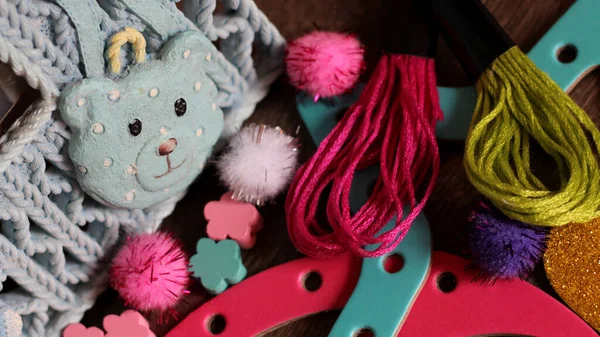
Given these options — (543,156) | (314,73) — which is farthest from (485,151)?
(314,73)

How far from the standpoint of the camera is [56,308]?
81cm

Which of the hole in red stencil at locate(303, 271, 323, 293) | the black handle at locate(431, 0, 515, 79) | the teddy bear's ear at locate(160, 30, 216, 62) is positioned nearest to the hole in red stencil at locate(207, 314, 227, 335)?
the hole in red stencil at locate(303, 271, 323, 293)

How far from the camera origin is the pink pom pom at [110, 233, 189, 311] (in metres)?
0.79

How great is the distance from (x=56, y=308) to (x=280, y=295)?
27cm

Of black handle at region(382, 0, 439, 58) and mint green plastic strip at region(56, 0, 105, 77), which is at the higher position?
black handle at region(382, 0, 439, 58)

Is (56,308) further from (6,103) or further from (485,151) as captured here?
(485,151)

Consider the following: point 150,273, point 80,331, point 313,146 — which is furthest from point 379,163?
point 80,331

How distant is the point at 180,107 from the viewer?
0.77 m

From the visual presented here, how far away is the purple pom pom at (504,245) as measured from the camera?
0.72 m

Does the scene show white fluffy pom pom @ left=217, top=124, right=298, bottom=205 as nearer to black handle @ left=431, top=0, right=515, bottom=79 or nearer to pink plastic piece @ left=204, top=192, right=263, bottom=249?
pink plastic piece @ left=204, top=192, right=263, bottom=249

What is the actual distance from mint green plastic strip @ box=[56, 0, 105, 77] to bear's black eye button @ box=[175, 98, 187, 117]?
93mm

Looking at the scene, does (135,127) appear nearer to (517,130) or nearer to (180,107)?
(180,107)

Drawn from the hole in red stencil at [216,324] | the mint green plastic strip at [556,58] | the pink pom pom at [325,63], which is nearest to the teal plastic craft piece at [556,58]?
the mint green plastic strip at [556,58]

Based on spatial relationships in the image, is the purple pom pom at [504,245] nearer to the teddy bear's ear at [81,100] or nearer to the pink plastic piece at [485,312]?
the pink plastic piece at [485,312]
